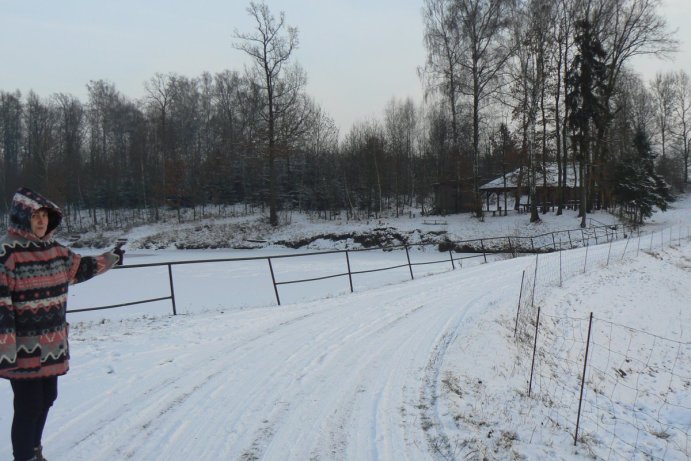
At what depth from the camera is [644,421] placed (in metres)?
5.49

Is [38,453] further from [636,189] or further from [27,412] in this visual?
[636,189]

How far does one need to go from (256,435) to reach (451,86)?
95.0 feet

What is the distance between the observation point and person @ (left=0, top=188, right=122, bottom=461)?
9.02 ft

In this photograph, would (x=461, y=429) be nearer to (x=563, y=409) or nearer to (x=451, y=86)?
(x=563, y=409)

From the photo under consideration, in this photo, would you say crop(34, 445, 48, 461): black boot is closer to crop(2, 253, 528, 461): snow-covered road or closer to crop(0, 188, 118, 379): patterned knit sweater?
crop(2, 253, 528, 461): snow-covered road

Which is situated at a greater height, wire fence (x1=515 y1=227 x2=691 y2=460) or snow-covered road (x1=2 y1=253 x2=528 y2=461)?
snow-covered road (x1=2 y1=253 x2=528 y2=461)

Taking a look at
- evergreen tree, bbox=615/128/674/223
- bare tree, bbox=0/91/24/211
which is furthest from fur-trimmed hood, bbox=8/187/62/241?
→ bare tree, bbox=0/91/24/211

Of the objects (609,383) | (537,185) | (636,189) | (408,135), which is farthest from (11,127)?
(609,383)

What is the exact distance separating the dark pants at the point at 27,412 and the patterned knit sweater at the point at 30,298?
A: 0.08 metres

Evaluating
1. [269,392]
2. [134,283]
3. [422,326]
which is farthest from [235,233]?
[269,392]

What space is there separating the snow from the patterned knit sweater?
96 cm

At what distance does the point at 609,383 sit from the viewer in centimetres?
722

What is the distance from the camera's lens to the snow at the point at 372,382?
3.65 meters

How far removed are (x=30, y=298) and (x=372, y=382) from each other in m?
3.31
